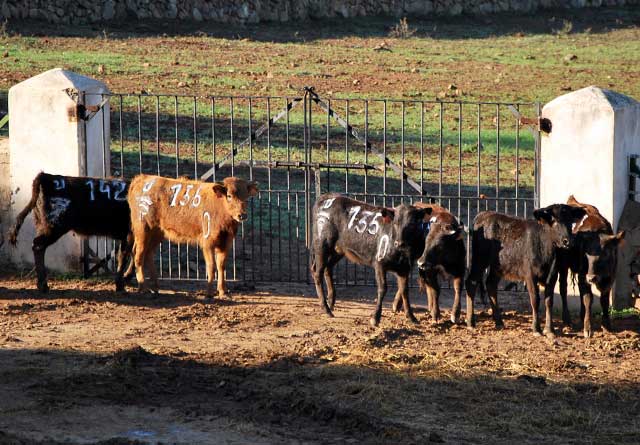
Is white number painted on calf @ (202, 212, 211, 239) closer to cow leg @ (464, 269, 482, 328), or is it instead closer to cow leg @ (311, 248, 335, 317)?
cow leg @ (311, 248, 335, 317)

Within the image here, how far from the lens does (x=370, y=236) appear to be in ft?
44.9

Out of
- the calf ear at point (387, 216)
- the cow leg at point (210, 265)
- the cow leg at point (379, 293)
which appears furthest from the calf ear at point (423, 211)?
the cow leg at point (210, 265)

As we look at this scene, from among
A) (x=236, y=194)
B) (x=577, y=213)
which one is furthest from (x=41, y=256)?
(x=577, y=213)

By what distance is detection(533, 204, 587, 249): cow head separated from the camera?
501 inches

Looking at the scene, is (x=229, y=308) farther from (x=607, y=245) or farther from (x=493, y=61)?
(x=493, y=61)

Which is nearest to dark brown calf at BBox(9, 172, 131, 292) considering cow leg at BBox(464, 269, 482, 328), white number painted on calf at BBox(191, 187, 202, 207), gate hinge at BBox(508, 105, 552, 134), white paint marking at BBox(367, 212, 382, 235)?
white number painted on calf at BBox(191, 187, 202, 207)

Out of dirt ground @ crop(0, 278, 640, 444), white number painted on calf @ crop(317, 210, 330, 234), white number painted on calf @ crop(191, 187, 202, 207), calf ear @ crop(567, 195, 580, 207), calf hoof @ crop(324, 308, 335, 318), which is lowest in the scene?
dirt ground @ crop(0, 278, 640, 444)

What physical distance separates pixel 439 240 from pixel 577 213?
1.47 m

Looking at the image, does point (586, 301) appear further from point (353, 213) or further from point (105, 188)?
point (105, 188)

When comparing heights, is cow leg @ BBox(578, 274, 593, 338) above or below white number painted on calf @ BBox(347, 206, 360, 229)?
below

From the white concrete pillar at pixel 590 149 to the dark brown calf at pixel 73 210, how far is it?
5.17 meters

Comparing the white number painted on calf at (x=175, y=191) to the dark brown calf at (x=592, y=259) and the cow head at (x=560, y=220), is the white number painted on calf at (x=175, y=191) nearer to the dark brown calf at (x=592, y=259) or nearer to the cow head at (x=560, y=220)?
the cow head at (x=560, y=220)

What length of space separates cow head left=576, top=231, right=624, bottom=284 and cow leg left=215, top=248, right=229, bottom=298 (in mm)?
4216

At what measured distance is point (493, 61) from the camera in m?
31.6
